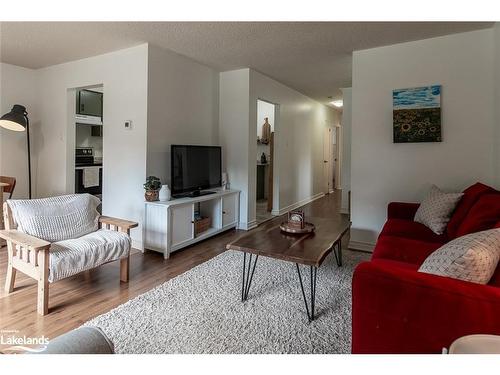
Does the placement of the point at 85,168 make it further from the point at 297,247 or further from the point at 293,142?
the point at 297,247

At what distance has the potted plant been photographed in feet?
10.9

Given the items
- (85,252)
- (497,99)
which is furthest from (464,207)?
(85,252)

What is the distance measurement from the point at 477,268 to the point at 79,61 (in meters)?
4.71

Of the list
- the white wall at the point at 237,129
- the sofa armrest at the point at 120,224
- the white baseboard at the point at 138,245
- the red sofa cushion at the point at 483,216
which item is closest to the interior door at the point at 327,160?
the white wall at the point at 237,129

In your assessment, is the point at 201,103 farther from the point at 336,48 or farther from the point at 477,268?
the point at 477,268

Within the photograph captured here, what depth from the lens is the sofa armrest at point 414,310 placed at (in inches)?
44.2

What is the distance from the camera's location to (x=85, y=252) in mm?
2252

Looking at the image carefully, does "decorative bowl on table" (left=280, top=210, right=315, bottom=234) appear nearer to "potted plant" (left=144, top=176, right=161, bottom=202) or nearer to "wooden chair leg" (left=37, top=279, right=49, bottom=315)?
"potted plant" (left=144, top=176, right=161, bottom=202)

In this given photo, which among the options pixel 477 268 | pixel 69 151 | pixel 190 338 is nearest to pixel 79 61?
pixel 69 151

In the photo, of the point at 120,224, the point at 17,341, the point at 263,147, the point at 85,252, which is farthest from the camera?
the point at 263,147

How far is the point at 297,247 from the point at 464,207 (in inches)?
55.7

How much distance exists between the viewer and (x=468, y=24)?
2838 millimetres

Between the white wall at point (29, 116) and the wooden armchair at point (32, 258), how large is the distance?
8.75 feet

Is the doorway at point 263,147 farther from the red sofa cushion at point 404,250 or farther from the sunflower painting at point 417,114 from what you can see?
the red sofa cushion at point 404,250
